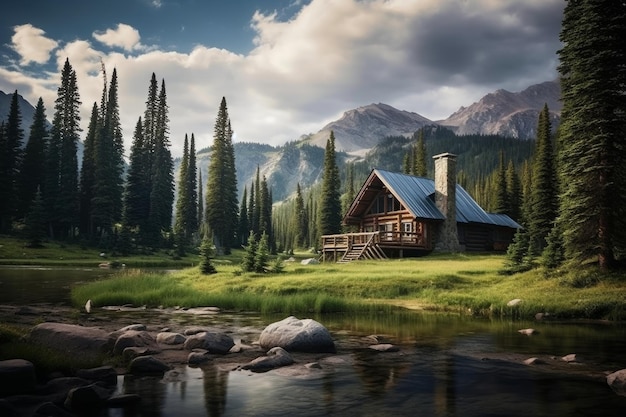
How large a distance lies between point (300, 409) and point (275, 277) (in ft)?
60.5

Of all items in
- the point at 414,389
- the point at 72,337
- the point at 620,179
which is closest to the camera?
the point at 414,389

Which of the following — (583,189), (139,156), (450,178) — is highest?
(139,156)

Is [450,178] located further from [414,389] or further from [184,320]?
[414,389]

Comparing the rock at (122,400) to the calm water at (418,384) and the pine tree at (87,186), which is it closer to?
the calm water at (418,384)

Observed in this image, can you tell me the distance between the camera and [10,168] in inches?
2537

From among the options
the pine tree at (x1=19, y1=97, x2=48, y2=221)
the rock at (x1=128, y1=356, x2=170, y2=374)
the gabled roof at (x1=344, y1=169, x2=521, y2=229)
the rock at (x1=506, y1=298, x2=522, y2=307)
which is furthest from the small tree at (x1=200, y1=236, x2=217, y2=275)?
the pine tree at (x1=19, y1=97, x2=48, y2=221)

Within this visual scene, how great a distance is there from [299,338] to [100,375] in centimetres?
514

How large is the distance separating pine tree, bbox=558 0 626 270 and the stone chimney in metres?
16.8

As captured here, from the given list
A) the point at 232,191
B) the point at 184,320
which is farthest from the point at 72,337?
the point at 232,191

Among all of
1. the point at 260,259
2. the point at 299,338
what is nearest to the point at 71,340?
the point at 299,338

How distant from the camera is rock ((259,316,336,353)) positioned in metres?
12.2

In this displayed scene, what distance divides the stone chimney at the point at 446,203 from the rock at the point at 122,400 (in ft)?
118

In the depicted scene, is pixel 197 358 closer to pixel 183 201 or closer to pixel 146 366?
pixel 146 366

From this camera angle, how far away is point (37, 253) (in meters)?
53.4
